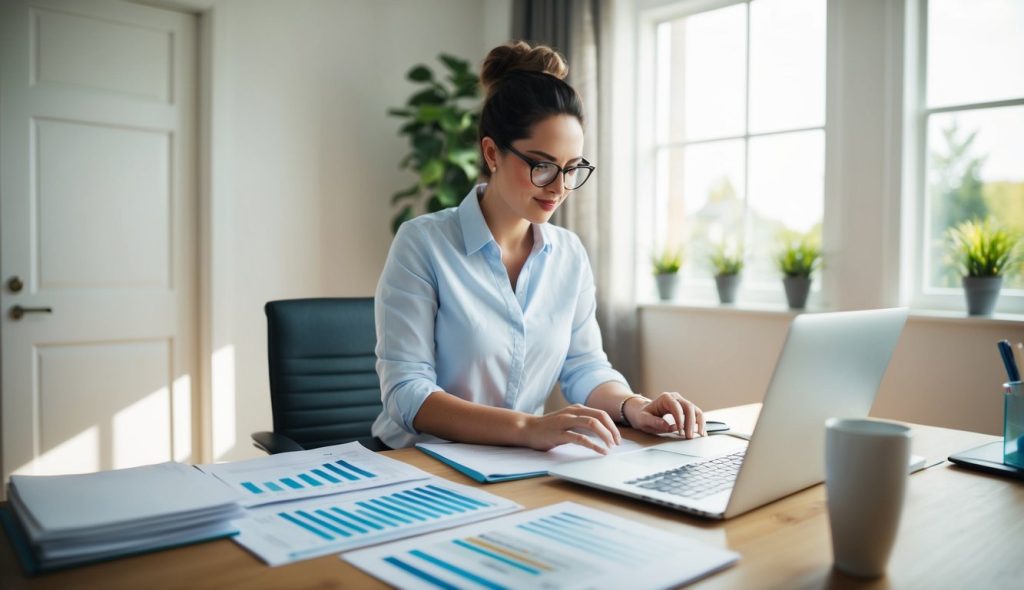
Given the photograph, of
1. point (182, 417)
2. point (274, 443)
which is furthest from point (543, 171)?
point (182, 417)

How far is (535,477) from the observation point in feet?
3.31

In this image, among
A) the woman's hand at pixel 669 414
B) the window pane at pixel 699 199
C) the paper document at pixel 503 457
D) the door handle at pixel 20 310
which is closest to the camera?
the paper document at pixel 503 457

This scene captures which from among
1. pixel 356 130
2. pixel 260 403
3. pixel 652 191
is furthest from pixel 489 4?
pixel 260 403

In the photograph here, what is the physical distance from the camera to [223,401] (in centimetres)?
311

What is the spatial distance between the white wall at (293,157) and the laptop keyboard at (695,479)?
2.48m

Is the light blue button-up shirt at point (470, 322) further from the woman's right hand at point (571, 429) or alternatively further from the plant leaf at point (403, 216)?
the plant leaf at point (403, 216)

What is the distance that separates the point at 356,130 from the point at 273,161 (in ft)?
1.42

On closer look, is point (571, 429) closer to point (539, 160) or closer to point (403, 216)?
point (539, 160)

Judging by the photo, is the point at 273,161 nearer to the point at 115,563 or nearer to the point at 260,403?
the point at 260,403

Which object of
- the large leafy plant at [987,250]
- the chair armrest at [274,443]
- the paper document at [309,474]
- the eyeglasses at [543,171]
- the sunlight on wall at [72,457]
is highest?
the eyeglasses at [543,171]

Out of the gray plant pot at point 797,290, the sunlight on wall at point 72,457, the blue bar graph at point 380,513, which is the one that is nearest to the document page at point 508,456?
the blue bar graph at point 380,513

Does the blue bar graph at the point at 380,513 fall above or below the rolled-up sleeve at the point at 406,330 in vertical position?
below

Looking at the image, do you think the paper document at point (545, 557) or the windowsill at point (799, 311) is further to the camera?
the windowsill at point (799, 311)

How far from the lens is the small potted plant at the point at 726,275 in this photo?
298 centimetres
